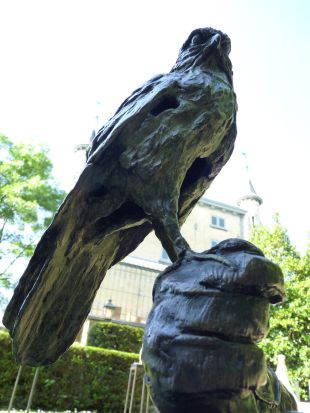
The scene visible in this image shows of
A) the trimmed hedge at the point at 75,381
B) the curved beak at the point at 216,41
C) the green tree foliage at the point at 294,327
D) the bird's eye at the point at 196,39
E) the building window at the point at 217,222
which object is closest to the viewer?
the curved beak at the point at 216,41

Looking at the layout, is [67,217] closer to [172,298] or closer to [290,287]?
[172,298]

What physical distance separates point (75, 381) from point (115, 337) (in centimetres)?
244

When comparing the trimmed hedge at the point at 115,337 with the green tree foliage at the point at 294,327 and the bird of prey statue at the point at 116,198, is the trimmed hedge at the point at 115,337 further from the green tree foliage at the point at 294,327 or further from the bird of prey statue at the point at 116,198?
the bird of prey statue at the point at 116,198

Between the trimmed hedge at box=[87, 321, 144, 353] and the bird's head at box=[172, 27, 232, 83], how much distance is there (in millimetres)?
10844

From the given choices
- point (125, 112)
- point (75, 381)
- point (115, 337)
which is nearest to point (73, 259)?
point (125, 112)

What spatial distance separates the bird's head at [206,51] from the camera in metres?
2.21

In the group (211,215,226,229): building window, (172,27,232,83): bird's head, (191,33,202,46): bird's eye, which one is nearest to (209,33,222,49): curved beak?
(172,27,232,83): bird's head

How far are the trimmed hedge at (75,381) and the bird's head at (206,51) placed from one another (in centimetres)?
899

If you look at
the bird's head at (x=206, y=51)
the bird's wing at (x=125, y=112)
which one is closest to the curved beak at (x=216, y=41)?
the bird's head at (x=206, y=51)

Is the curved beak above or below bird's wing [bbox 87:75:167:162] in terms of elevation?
above

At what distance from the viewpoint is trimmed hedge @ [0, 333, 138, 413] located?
30.0 ft

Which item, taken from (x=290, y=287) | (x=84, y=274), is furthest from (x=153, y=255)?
(x=84, y=274)

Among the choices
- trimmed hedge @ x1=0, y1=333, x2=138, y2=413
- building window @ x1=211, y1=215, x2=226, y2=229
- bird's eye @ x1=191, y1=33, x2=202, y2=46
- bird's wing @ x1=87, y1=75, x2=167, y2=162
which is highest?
building window @ x1=211, y1=215, x2=226, y2=229

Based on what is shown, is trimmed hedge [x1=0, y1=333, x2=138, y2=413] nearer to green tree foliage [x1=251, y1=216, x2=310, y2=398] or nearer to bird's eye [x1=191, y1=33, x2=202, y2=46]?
green tree foliage [x1=251, y1=216, x2=310, y2=398]
